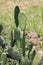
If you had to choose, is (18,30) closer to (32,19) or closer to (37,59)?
(37,59)

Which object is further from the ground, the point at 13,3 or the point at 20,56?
the point at 20,56

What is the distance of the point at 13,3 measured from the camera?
5766mm

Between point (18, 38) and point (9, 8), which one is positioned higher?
point (18, 38)

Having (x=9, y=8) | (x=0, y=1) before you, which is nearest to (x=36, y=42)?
(x=9, y=8)

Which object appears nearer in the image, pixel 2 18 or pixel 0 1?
pixel 2 18

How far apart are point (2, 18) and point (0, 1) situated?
3.39 ft

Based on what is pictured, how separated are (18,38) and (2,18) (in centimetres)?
388

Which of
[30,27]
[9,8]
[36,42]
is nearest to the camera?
[36,42]

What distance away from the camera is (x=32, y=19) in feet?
15.8

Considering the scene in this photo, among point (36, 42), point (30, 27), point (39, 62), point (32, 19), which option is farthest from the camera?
point (32, 19)

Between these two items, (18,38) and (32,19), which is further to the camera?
(32,19)

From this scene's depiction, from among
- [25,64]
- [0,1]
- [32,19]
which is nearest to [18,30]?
[25,64]

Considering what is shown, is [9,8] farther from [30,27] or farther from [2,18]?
[30,27]

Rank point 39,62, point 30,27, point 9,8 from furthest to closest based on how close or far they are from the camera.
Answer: point 9,8 < point 30,27 < point 39,62
